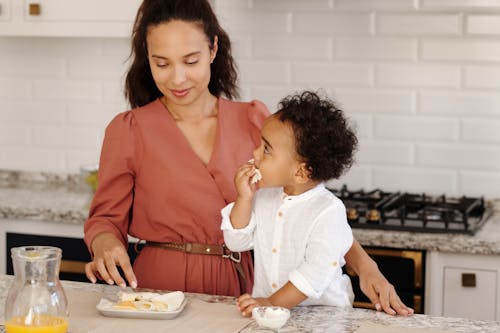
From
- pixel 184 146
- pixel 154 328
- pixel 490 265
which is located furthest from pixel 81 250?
pixel 154 328

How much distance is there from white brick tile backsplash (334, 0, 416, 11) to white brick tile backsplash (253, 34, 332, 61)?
6.2 inches

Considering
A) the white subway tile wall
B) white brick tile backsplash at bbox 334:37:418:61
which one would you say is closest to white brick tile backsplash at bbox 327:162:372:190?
the white subway tile wall

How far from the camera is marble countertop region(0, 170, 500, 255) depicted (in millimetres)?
3312

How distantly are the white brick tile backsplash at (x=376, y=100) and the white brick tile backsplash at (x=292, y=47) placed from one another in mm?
177

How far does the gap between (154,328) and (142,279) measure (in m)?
0.66

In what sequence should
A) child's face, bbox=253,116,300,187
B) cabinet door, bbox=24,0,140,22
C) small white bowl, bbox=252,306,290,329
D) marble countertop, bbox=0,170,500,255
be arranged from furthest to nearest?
cabinet door, bbox=24,0,140,22, marble countertop, bbox=0,170,500,255, child's face, bbox=253,116,300,187, small white bowl, bbox=252,306,290,329

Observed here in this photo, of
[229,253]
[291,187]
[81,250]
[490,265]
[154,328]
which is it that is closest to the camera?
[154,328]

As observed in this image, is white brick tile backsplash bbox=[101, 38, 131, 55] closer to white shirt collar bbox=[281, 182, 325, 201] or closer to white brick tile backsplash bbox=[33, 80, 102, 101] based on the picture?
white brick tile backsplash bbox=[33, 80, 102, 101]

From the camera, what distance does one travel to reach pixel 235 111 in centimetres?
276

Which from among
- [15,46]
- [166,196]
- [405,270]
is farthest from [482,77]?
[15,46]

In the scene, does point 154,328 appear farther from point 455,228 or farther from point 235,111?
point 455,228

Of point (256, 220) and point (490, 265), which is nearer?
point (256, 220)

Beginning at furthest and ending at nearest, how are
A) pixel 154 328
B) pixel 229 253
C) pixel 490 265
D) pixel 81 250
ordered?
pixel 81 250, pixel 490 265, pixel 229 253, pixel 154 328

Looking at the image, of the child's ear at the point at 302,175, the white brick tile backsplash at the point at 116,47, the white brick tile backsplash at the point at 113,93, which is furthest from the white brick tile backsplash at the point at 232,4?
the child's ear at the point at 302,175
